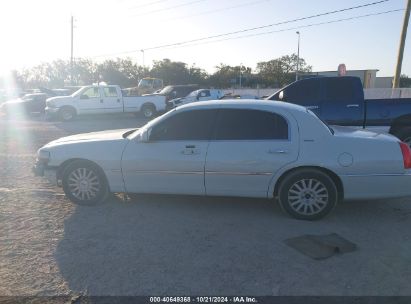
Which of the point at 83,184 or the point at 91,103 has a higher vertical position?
the point at 91,103

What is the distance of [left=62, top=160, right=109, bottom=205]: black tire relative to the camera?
5.42 m

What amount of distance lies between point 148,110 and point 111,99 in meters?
2.23

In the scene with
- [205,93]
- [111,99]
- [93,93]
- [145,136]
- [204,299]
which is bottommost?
[204,299]

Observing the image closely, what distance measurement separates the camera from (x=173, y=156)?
16.6 feet

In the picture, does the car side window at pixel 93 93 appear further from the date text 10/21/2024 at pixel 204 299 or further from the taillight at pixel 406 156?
the date text 10/21/2024 at pixel 204 299

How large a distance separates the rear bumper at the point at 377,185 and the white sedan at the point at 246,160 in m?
0.01

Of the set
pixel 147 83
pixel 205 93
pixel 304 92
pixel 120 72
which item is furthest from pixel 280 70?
pixel 304 92

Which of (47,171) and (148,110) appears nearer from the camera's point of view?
(47,171)

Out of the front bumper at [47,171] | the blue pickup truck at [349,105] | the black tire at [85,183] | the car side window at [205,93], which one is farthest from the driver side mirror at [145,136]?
the car side window at [205,93]

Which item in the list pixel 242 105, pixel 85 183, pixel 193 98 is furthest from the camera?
pixel 193 98

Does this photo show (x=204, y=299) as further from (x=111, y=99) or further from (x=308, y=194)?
(x=111, y=99)

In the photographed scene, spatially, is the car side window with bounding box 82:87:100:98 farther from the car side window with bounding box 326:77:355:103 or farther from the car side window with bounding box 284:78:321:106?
the car side window with bounding box 326:77:355:103

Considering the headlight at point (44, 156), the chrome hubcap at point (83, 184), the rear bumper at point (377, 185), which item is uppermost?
the headlight at point (44, 156)

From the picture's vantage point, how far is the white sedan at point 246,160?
15.5ft
